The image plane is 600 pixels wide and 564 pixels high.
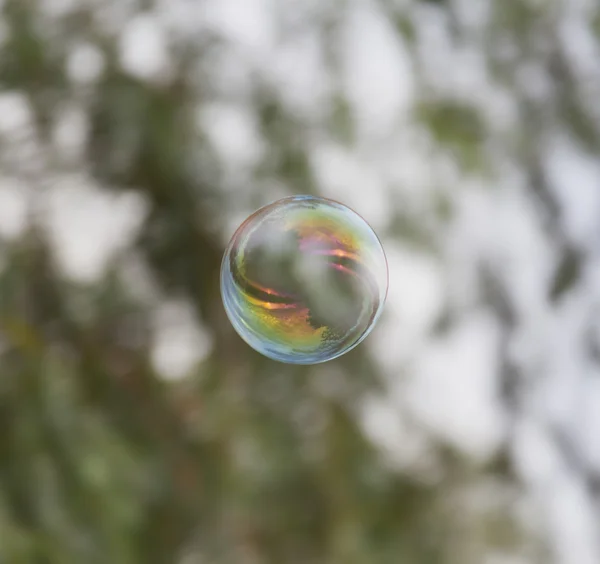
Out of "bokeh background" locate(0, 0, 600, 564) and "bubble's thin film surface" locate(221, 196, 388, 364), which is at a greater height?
"bokeh background" locate(0, 0, 600, 564)

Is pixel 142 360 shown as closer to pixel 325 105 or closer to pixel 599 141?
pixel 325 105

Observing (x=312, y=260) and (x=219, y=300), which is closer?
(x=312, y=260)

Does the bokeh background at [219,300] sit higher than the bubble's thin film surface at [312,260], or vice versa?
the bokeh background at [219,300]

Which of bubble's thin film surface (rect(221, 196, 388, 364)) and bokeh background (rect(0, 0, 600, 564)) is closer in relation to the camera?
bubble's thin film surface (rect(221, 196, 388, 364))

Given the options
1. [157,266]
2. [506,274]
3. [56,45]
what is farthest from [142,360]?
[506,274]

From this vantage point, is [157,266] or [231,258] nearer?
[231,258]
